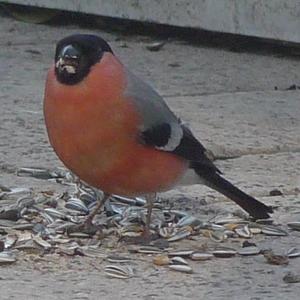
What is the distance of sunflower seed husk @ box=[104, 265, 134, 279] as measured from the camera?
12.4 feet

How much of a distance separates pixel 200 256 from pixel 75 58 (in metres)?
0.71

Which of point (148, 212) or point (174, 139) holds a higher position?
point (174, 139)

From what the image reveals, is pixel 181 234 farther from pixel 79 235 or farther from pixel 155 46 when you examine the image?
pixel 155 46

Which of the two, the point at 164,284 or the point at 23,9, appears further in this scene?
the point at 23,9

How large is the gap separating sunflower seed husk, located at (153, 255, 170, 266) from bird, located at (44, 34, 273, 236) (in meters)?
0.22

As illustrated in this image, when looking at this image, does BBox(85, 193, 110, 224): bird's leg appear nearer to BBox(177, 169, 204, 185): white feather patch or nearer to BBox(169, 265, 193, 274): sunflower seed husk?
BBox(177, 169, 204, 185): white feather patch

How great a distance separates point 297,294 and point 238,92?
3.19 m

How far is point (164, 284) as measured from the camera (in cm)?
371

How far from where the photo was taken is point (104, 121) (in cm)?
385

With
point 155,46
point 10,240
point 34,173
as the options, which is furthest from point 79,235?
point 155,46

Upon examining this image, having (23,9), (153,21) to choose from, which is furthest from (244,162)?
(23,9)

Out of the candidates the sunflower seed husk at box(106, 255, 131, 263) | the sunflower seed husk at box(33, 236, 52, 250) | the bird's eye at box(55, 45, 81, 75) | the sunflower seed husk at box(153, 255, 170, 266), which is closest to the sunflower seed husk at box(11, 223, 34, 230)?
the sunflower seed husk at box(33, 236, 52, 250)

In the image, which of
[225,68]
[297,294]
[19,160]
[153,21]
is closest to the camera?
[297,294]

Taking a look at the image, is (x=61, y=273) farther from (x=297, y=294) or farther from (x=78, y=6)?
(x=78, y=6)
